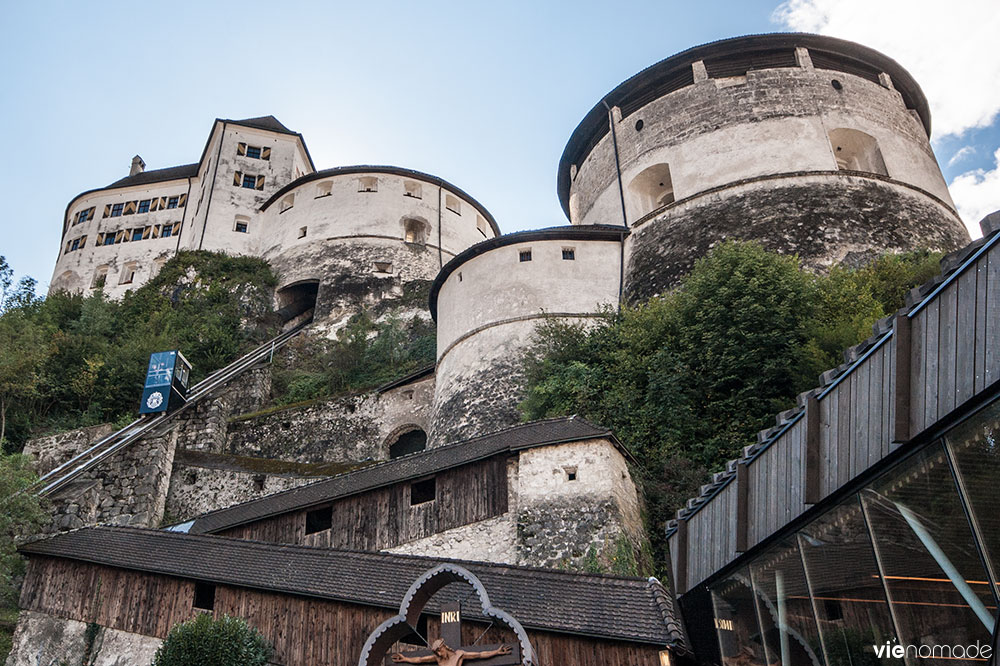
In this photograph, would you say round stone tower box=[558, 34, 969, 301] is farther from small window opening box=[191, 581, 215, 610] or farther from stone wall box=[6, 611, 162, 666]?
stone wall box=[6, 611, 162, 666]

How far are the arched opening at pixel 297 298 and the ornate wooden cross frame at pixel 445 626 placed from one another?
911 inches

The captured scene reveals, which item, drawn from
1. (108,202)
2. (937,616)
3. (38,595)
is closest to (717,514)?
(937,616)

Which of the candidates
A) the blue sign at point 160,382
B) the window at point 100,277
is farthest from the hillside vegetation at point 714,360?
the window at point 100,277

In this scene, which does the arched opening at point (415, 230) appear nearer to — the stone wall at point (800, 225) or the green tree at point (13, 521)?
the stone wall at point (800, 225)

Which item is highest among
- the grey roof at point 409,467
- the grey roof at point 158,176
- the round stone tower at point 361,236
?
the grey roof at point 158,176

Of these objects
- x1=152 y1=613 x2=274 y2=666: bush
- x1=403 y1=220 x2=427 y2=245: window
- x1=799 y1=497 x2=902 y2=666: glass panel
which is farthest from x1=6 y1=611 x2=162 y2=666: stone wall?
x1=403 y1=220 x2=427 y2=245: window

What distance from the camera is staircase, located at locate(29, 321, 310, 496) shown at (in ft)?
50.5

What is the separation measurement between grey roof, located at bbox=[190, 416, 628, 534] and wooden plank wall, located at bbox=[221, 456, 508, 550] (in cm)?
15

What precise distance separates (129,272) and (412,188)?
43.9 ft

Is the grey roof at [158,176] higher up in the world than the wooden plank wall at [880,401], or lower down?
higher up

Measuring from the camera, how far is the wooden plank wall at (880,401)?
4.76 metres

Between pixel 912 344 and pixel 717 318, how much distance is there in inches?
338

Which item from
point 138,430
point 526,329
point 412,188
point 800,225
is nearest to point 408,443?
point 526,329

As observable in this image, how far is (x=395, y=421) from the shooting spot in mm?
20484
